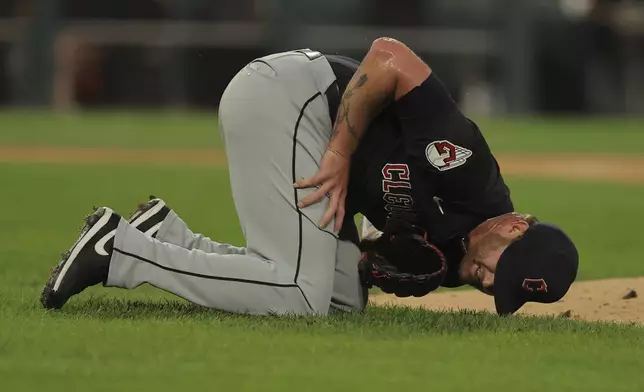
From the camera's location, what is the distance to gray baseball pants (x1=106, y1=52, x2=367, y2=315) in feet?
12.7

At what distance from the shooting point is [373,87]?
3865mm

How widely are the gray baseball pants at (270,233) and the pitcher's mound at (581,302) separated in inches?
27.0

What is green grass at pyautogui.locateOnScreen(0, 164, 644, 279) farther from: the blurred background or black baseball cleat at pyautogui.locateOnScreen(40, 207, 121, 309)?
the blurred background

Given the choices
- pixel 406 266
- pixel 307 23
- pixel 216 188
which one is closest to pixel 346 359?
pixel 406 266

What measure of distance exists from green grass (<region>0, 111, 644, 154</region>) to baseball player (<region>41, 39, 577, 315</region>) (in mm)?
10501

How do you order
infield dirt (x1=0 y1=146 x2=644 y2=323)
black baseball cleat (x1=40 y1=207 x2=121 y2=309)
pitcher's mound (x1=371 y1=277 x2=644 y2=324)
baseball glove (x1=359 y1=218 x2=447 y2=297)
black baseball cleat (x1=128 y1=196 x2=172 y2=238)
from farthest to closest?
infield dirt (x1=0 y1=146 x2=644 y2=323) < pitcher's mound (x1=371 y1=277 x2=644 y2=324) < black baseball cleat (x1=128 y1=196 x2=172 y2=238) < baseball glove (x1=359 y1=218 x2=447 y2=297) < black baseball cleat (x1=40 y1=207 x2=121 y2=309)

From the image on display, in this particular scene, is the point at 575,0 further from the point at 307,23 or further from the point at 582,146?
the point at 582,146

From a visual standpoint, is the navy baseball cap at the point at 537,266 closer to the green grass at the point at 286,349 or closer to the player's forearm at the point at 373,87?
the green grass at the point at 286,349

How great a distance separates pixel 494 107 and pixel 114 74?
601cm

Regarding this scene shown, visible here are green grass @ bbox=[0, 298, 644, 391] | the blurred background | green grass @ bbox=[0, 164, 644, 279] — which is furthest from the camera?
the blurred background

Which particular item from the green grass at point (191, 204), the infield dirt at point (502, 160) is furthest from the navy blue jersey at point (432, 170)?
the infield dirt at point (502, 160)

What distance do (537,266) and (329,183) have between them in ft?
2.25

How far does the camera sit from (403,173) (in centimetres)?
388

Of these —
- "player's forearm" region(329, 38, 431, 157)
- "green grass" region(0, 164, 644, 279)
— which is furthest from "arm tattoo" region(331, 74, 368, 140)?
"green grass" region(0, 164, 644, 279)
